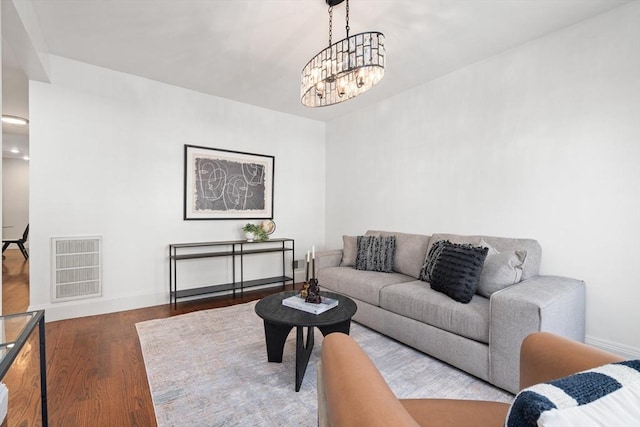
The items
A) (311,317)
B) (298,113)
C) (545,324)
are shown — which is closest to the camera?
(545,324)

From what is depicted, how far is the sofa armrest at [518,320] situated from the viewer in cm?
176

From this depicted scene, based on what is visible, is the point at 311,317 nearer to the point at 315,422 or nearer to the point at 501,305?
the point at 315,422

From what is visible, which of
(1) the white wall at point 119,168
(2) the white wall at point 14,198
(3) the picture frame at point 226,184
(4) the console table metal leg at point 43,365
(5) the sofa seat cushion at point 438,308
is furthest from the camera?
(2) the white wall at point 14,198

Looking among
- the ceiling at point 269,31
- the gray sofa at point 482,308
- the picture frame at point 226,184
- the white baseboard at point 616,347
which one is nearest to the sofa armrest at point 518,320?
the gray sofa at point 482,308

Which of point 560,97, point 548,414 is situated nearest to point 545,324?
point 548,414

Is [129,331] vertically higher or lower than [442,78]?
lower

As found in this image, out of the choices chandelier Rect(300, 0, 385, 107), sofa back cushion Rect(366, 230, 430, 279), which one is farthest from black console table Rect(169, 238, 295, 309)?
chandelier Rect(300, 0, 385, 107)

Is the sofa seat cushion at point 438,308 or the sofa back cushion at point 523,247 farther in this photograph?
the sofa back cushion at point 523,247

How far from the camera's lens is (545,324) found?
5.74 ft

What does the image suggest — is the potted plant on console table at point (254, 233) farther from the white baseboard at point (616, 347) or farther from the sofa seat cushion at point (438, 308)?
the white baseboard at point (616, 347)

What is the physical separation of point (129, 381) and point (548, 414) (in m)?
2.37

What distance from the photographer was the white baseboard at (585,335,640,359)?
2.12m

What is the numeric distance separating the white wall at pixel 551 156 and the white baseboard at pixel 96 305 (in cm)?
317

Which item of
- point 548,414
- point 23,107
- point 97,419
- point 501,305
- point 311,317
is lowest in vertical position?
point 97,419
